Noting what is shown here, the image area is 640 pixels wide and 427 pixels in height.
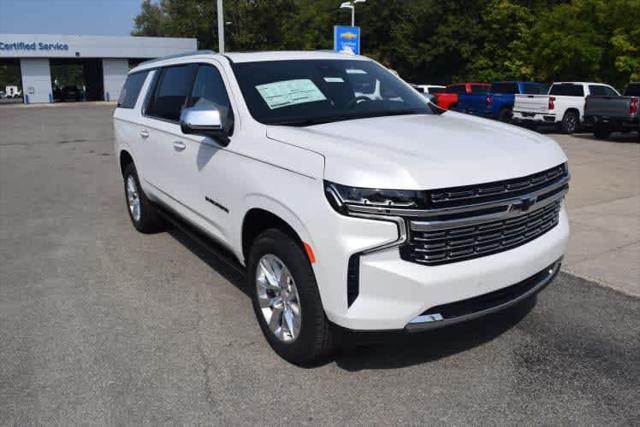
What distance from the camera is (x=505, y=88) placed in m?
22.4

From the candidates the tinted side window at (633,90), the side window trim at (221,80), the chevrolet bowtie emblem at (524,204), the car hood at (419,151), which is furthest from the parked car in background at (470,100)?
the chevrolet bowtie emblem at (524,204)

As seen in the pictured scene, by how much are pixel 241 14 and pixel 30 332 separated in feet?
205

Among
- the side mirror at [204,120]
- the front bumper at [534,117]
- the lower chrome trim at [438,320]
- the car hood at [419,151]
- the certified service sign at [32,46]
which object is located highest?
the certified service sign at [32,46]

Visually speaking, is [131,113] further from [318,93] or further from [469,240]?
[469,240]

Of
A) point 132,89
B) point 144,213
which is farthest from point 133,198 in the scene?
point 132,89

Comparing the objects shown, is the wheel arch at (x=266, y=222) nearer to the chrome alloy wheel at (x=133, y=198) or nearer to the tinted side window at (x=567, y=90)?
the chrome alloy wheel at (x=133, y=198)

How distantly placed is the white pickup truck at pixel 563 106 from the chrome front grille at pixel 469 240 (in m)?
17.3

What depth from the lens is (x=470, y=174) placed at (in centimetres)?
301

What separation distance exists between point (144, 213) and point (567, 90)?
1766cm

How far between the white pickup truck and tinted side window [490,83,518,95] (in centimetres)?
192

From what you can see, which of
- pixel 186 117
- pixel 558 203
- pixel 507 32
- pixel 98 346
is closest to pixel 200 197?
pixel 186 117

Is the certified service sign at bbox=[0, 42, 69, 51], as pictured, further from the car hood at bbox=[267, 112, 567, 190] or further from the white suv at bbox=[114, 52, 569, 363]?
the car hood at bbox=[267, 112, 567, 190]

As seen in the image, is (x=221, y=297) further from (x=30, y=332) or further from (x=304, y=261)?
(x=304, y=261)

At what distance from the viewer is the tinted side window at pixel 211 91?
4.14 m
